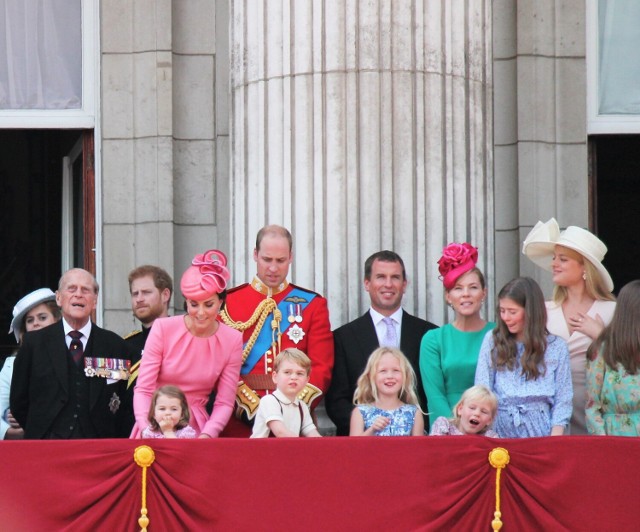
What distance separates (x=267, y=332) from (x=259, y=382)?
0.30 metres

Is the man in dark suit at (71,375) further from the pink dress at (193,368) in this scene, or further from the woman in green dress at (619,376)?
the woman in green dress at (619,376)

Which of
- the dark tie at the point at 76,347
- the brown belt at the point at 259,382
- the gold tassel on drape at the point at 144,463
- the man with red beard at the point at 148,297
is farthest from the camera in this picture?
the man with red beard at the point at 148,297

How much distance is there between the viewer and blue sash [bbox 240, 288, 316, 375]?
851 centimetres

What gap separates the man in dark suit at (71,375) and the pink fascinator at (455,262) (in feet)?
5.87

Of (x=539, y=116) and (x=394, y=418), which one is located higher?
(x=539, y=116)

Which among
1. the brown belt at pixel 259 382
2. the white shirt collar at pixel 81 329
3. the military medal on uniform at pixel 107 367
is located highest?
the white shirt collar at pixel 81 329

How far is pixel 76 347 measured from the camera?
27.3 feet

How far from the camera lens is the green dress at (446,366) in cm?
823

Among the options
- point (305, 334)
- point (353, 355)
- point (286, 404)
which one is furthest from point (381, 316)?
point (286, 404)

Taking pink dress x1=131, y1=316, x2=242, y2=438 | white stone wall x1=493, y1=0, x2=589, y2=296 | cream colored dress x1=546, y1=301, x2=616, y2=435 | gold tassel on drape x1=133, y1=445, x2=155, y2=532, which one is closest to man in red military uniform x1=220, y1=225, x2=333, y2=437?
pink dress x1=131, y1=316, x2=242, y2=438

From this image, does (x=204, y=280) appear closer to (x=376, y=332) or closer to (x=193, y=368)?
(x=193, y=368)

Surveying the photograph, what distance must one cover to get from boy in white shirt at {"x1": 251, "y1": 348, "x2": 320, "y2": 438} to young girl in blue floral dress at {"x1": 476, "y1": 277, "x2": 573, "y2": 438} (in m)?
0.91

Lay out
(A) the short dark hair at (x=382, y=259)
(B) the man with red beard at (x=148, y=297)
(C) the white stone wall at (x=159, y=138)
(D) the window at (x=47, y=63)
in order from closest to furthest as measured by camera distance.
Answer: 1. (A) the short dark hair at (x=382, y=259)
2. (B) the man with red beard at (x=148, y=297)
3. (C) the white stone wall at (x=159, y=138)
4. (D) the window at (x=47, y=63)

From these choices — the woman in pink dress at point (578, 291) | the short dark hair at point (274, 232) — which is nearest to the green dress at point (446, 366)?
the woman in pink dress at point (578, 291)
